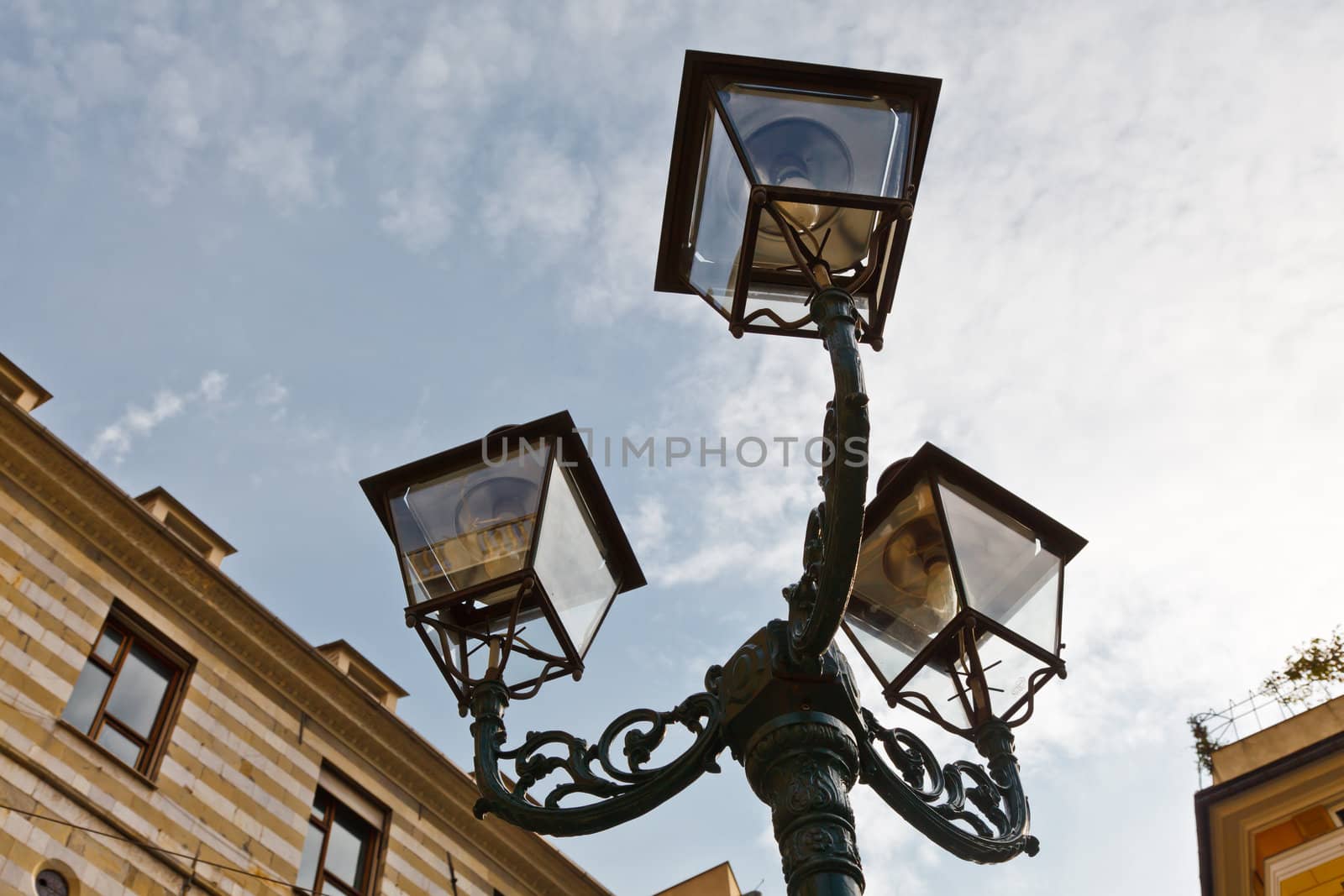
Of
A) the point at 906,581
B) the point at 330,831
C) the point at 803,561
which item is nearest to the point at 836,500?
the point at 803,561

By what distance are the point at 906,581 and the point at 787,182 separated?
1.51m

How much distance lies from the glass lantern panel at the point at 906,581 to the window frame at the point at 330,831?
10320 mm

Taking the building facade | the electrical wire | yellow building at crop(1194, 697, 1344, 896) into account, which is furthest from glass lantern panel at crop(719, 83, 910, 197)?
yellow building at crop(1194, 697, 1344, 896)

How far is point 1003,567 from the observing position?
420 centimetres

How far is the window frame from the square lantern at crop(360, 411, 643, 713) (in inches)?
389

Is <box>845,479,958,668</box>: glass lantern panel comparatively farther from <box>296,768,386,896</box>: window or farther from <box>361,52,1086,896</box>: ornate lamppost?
<box>296,768,386,896</box>: window

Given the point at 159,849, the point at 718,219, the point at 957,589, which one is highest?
the point at 159,849

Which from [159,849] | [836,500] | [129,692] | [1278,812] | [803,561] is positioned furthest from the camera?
[1278,812]

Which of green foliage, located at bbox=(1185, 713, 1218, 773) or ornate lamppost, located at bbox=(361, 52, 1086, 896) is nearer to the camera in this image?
ornate lamppost, located at bbox=(361, 52, 1086, 896)

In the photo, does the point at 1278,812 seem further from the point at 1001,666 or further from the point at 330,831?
the point at 1001,666

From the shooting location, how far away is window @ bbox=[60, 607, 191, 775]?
38.5ft

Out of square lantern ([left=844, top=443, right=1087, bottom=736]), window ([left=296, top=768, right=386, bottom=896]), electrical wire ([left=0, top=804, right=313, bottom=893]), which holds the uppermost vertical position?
window ([left=296, top=768, right=386, bottom=896])

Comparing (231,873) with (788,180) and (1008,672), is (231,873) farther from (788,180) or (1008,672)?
(788,180)

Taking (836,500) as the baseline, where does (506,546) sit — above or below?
above
